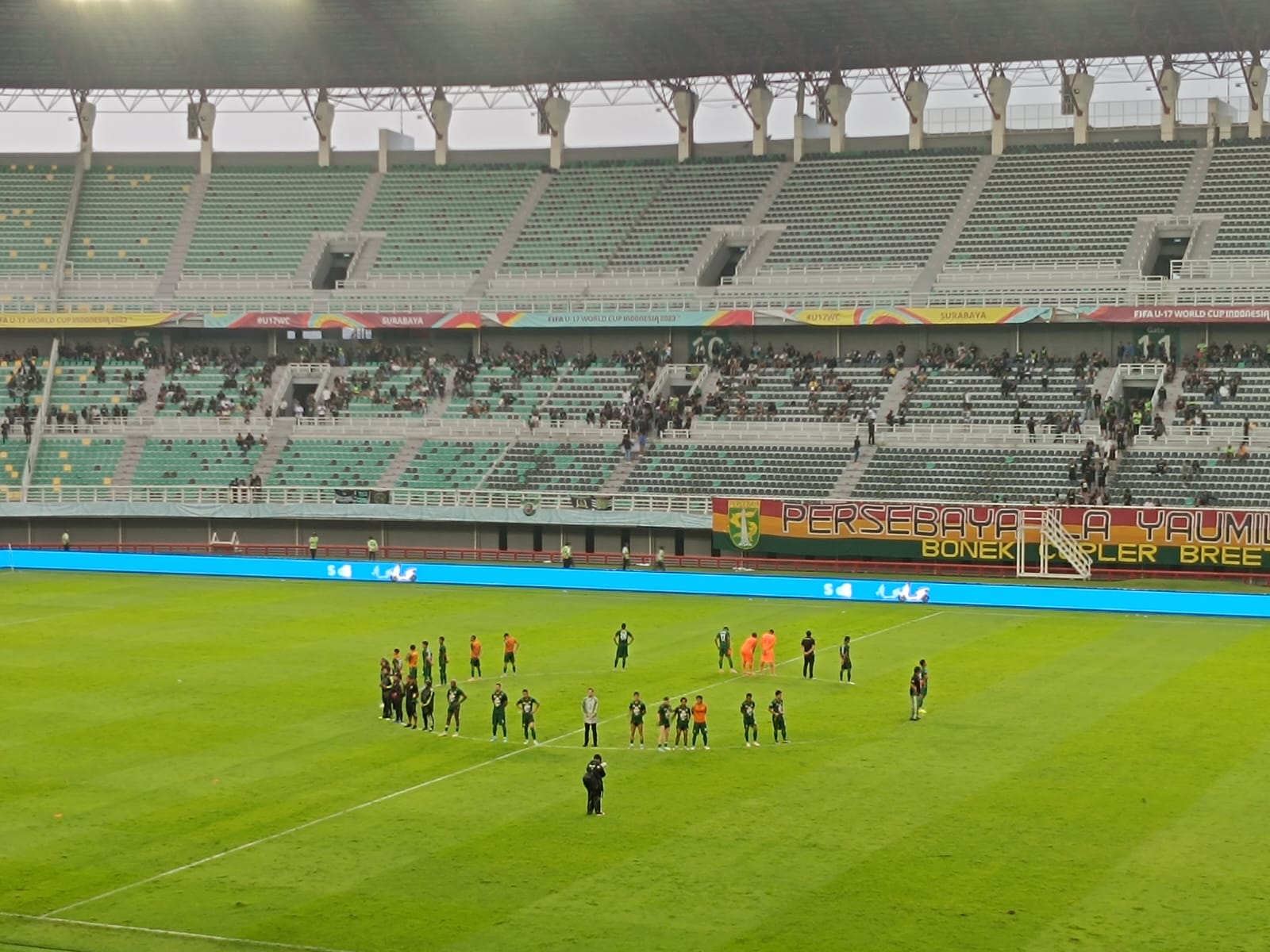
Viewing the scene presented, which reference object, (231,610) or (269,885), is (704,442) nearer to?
(231,610)

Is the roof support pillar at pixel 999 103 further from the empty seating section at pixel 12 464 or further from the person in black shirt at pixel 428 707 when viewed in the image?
the person in black shirt at pixel 428 707

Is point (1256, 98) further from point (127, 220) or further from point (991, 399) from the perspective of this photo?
point (127, 220)

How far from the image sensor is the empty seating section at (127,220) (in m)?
96.0

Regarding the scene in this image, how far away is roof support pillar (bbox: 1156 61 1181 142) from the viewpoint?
8706cm

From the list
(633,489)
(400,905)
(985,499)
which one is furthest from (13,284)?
(400,905)

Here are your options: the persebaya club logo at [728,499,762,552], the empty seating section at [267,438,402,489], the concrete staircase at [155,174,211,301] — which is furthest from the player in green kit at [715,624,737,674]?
the concrete staircase at [155,174,211,301]

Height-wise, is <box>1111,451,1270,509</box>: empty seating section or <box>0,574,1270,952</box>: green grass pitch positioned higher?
<box>1111,451,1270,509</box>: empty seating section

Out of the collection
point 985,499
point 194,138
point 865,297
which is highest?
point 194,138

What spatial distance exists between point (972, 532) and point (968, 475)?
5986 mm

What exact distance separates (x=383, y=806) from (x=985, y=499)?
45.1 meters

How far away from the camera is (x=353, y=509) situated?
3098 inches

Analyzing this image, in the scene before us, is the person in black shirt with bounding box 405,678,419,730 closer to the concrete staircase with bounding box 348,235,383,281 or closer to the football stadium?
the football stadium

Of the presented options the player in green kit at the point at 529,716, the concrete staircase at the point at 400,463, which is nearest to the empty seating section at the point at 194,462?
the concrete staircase at the point at 400,463

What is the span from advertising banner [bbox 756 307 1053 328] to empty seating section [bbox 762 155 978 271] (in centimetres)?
505
